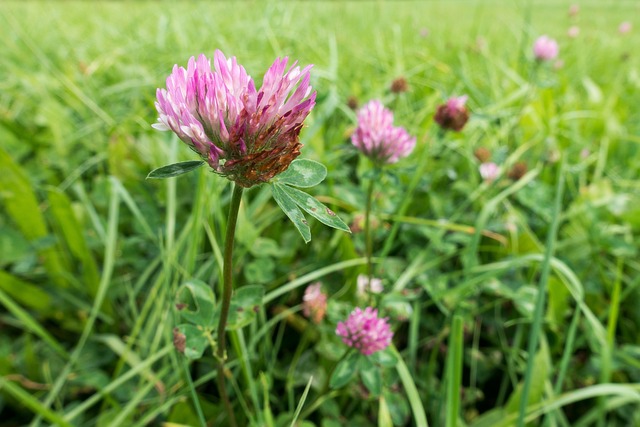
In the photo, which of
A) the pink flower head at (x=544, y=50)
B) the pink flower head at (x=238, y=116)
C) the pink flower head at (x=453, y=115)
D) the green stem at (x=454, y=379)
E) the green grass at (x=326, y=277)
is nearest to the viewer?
the pink flower head at (x=238, y=116)

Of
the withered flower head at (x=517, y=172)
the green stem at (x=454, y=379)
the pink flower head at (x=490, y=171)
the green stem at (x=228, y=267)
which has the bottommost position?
the green stem at (x=454, y=379)

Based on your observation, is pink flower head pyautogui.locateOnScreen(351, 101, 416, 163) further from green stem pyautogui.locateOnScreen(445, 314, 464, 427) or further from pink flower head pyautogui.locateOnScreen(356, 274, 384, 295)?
green stem pyautogui.locateOnScreen(445, 314, 464, 427)

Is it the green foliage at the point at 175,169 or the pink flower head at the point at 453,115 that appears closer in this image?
the green foliage at the point at 175,169

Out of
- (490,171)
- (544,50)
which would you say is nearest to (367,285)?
(490,171)

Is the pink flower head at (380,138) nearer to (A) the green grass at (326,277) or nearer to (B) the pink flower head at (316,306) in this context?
(A) the green grass at (326,277)

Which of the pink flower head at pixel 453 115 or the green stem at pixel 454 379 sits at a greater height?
the pink flower head at pixel 453 115

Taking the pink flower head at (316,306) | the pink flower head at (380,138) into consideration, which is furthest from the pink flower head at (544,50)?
the pink flower head at (316,306)

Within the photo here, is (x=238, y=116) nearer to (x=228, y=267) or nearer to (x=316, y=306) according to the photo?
(x=228, y=267)
